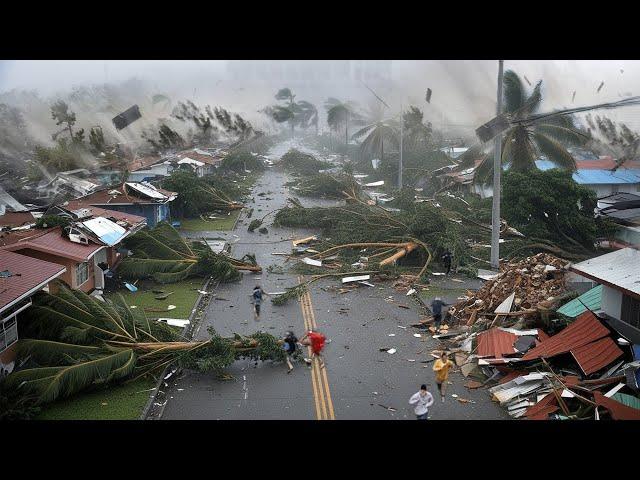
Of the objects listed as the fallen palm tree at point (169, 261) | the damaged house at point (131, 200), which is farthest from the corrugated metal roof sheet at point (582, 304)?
the damaged house at point (131, 200)

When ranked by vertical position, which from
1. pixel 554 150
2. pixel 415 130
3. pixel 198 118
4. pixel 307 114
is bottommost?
pixel 307 114

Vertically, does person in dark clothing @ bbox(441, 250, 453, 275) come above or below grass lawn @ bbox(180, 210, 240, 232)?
above

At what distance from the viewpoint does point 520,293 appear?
50.7 feet

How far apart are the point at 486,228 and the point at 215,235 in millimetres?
11548

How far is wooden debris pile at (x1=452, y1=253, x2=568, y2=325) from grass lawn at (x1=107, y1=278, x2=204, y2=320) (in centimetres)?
713

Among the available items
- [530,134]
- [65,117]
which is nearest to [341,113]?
[65,117]

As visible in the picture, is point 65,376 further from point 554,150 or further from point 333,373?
point 554,150

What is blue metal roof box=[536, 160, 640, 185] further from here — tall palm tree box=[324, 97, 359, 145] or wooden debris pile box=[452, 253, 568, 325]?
tall palm tree box=[324, 97, 359, 145]

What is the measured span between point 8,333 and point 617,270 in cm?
1206

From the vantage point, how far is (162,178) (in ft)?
113

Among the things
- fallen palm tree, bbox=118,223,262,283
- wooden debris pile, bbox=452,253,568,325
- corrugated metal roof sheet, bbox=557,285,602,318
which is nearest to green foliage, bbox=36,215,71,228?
fallen palm tree, bbox=118,223,262,283

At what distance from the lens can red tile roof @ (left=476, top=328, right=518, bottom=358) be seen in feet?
42.0
